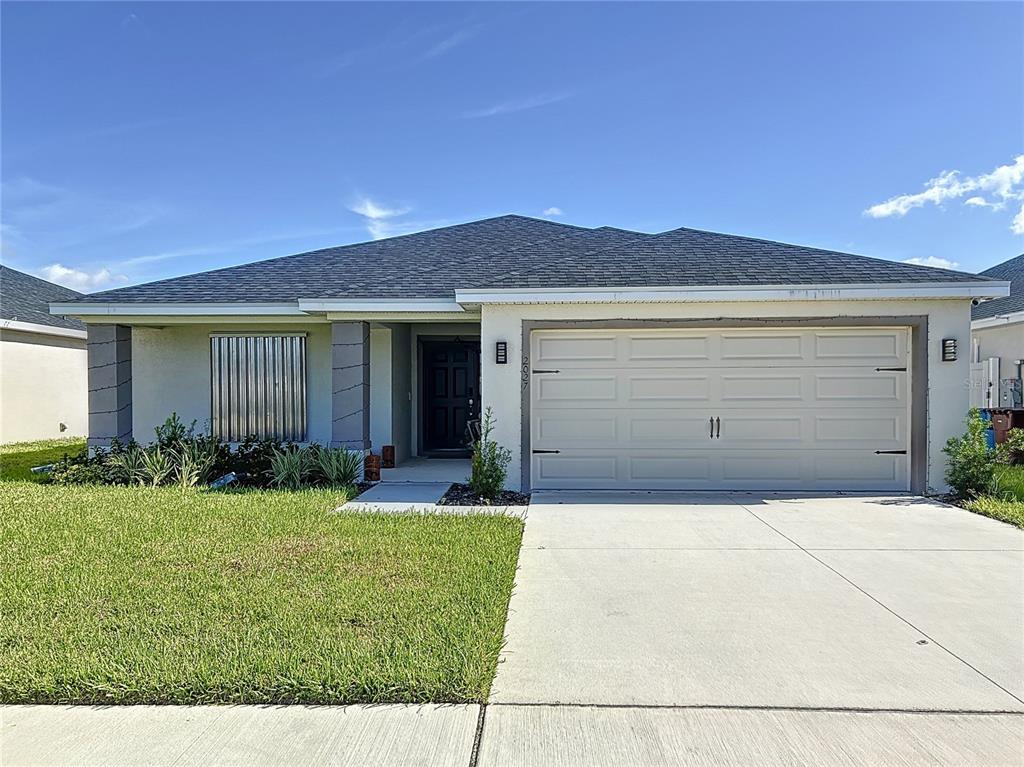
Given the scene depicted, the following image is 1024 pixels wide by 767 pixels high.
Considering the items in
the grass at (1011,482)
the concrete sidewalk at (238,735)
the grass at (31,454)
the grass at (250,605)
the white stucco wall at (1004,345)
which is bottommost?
→ the grass at (31,454)

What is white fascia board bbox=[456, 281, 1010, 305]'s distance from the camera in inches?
319

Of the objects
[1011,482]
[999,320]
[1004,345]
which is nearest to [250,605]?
[1011,482]

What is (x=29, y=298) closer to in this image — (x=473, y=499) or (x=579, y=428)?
(x=473, y=499)

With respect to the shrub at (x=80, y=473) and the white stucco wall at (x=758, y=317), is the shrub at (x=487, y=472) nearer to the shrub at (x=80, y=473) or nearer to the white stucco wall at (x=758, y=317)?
the white stucco wall at (x=758, y=317)

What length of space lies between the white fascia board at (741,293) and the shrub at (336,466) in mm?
2957

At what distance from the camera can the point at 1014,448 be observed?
9266 millimetres

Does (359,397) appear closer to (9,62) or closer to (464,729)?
(464,729)

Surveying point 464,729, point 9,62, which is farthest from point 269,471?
point 9,62

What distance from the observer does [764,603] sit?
4410 millimetres

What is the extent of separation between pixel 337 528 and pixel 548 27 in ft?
31.0

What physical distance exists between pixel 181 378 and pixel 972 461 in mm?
12907

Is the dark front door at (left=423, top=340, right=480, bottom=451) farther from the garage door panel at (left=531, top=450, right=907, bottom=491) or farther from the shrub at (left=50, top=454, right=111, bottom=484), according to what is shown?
the shrub at (left=50, top=454, right=111, bottom=484)

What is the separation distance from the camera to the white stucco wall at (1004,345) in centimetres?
1431

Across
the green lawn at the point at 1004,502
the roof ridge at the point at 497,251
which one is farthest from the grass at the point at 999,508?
the roof ridge at the point at 497,251
